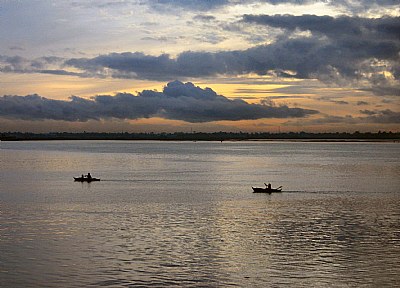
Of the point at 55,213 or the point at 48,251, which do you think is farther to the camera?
the point at 55,213

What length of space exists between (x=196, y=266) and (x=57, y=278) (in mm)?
5810

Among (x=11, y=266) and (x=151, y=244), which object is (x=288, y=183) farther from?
(x=11, y=266)

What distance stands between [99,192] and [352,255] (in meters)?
34.6

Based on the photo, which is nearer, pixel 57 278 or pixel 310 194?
pixel 57 278

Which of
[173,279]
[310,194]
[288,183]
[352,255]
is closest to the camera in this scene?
[173,279]

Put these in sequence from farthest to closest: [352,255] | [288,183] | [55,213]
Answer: [288,183] < [55,213] < [352,255]

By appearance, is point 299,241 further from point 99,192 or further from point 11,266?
point 99,192

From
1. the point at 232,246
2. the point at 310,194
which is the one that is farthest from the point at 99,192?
the point at 232,246

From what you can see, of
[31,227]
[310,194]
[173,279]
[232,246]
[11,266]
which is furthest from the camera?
[310,194]

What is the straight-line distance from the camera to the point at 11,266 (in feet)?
79.5

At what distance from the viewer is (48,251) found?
27016 millimetres

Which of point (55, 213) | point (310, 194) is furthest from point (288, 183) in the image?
point (55, 213)

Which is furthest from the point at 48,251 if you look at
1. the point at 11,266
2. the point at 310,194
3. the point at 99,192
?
the point at 310,194

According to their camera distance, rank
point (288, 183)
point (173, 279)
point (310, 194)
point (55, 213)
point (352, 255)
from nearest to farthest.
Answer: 1. point (173, 279)
2. point (352, 255)
3. point (55, 213)
4. point (310, 194)
5. point (288, 183)
